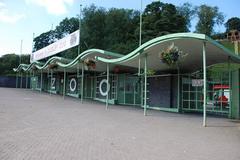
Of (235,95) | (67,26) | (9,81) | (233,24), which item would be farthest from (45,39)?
(235,95)

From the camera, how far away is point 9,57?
211 feet

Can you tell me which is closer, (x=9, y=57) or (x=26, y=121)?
(x=26, y=121)

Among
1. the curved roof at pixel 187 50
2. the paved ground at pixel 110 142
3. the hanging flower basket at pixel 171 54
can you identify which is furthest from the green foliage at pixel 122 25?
the paved ground at pixel 110 142

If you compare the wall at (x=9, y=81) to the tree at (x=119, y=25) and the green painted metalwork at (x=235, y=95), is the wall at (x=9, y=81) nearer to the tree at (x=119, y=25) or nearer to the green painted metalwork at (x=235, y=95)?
the tree at (x=119, y=25)

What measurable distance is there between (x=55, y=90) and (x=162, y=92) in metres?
18.2

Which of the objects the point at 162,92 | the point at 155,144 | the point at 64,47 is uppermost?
the point at 64,47

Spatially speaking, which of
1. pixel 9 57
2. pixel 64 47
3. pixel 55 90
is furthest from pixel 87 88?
pixel 9 57

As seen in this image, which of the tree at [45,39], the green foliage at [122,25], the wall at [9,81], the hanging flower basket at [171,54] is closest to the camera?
the hanging flower basket at [171,54]

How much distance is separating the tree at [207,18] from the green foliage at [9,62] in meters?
40.1

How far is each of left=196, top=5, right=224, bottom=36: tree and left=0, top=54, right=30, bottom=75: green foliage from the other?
40.1 metres

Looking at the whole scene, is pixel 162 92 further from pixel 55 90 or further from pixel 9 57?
pixel 9 57

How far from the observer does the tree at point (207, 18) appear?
6800 cm

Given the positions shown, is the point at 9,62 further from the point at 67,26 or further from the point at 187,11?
the point at 187,11

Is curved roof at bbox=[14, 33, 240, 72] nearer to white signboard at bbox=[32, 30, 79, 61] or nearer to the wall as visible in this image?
white signboard at bbox=[32, 30, 79, 61]
